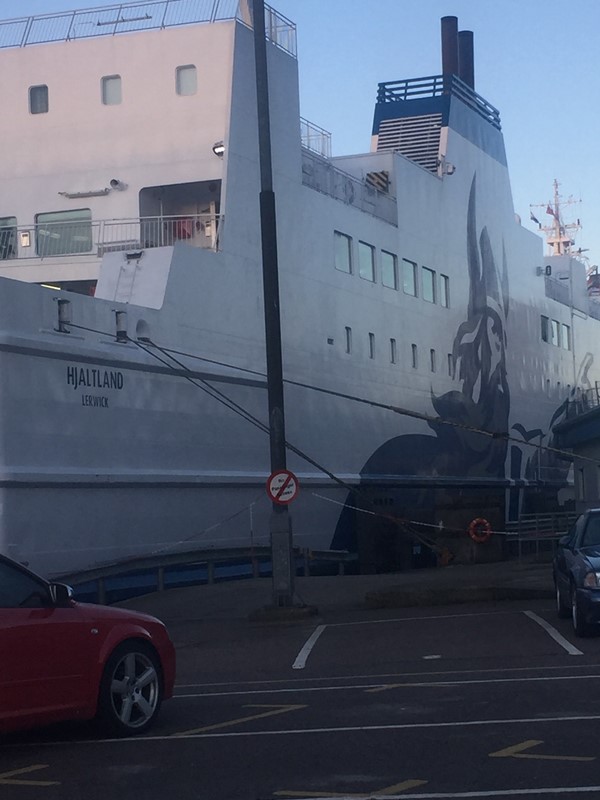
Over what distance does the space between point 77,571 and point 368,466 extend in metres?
9.77

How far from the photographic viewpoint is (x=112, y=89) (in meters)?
22.8

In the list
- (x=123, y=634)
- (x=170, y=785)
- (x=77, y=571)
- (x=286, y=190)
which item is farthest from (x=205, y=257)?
(x=170, y=785)

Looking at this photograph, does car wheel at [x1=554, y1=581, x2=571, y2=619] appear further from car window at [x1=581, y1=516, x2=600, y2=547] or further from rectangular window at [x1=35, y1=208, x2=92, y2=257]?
rectangular window at [x1=35, y1=208, x2=92, y2=257]

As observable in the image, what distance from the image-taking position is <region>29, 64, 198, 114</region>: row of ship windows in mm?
22422

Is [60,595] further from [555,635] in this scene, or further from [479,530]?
[479,530]

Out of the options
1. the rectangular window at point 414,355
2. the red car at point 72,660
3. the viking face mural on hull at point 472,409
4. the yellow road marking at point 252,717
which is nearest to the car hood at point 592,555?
the yellow road marking at point 252,717

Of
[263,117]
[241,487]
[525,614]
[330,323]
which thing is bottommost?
[525,614]

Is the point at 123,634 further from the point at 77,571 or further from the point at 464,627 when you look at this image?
the point at 77,571

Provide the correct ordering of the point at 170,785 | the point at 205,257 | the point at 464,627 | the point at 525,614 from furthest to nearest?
the point at 205,257
the point at 525,614
the point at 464,627
the point at 170,785

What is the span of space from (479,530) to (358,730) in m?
21.9

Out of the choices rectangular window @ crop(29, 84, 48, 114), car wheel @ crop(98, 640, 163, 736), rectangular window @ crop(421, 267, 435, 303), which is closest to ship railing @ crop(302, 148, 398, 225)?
rectangular window @ crop(421, 267, 435, 303)

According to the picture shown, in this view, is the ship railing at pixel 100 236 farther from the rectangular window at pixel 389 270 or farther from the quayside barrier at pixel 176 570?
the rectangular window at pixel 389 270

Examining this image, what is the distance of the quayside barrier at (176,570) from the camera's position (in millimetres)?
18000

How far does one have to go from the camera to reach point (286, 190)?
23.7m
